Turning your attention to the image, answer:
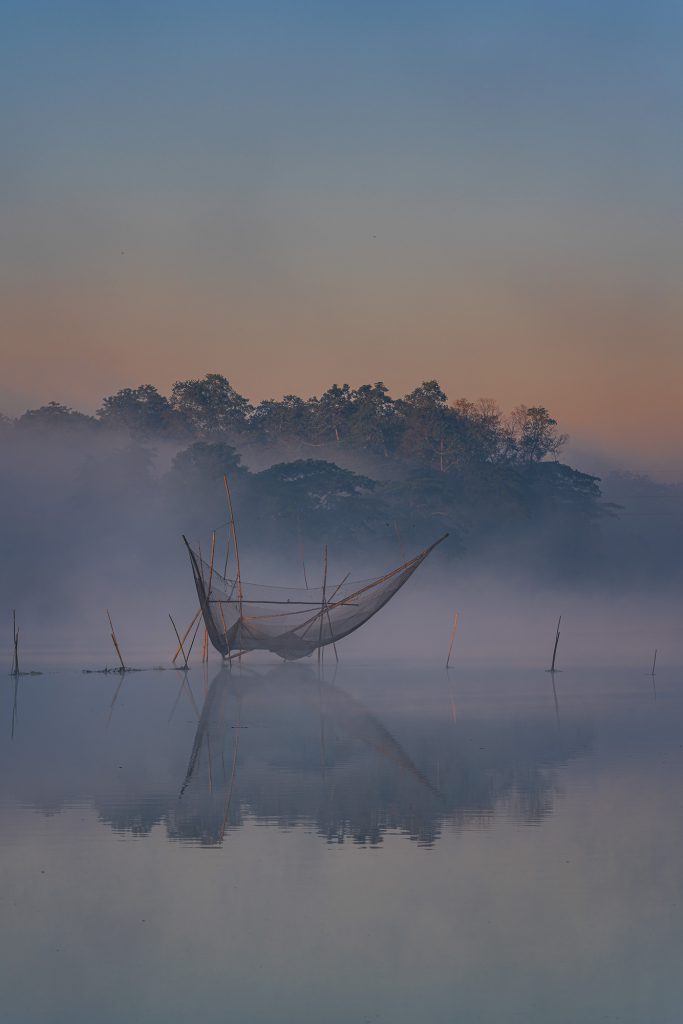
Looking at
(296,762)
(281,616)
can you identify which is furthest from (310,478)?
(296,762)

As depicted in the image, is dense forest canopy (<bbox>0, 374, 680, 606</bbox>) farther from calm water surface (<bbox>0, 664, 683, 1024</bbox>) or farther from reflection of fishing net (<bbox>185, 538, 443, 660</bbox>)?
calm water surface (<bbox>0, 664, 683, 1024</bbox>)

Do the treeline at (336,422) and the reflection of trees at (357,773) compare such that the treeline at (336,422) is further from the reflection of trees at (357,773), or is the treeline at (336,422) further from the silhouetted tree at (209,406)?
Result: the reflection of trees at (357,773)

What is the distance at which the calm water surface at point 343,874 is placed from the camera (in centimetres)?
571

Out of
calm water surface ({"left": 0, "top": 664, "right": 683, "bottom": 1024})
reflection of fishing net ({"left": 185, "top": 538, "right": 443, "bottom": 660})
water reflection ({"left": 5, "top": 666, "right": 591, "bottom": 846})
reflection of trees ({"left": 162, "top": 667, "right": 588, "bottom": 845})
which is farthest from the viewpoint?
reflection of fishing net ({"left": 185, "top": 538, "right": 443, "bottom": 660})

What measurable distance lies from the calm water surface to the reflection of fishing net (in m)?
6.96

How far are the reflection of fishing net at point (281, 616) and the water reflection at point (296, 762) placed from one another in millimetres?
2912

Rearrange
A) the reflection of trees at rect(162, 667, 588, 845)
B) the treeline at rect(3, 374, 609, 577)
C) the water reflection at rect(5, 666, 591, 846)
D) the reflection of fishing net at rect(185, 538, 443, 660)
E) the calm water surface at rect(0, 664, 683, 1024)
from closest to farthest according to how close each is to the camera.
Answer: the calm water surface at rect(0, 664, 683, 1024) → the reflection of trees at rect(162, 667, 588, 845) → the water reflection at rect(5, 666, 591, 846) → the reflection of fishing net at rect(185, 538, 443, 660) → the treeline at rect(3, 374, 609, 577)

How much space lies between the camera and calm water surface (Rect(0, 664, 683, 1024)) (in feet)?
18.7

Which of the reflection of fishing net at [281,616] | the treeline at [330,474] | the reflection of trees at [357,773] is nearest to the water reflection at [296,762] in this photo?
the reflection of trees at [357,773]

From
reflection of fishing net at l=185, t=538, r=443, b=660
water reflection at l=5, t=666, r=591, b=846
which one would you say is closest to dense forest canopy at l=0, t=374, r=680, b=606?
reflection of fishing net at l=185, t=538, r=443, b=660

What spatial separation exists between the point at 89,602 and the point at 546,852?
48648 mm

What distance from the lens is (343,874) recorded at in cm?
757

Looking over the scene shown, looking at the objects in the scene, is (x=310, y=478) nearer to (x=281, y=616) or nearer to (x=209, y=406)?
(x=209, y=406)

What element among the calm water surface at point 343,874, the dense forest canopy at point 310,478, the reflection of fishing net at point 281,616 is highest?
the dense forest canopy at point 310,478
